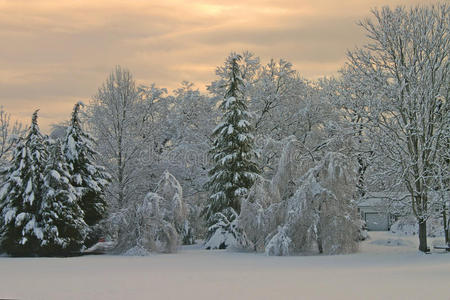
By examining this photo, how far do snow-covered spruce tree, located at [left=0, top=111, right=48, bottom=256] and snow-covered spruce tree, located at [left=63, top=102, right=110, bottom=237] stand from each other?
1337 mm

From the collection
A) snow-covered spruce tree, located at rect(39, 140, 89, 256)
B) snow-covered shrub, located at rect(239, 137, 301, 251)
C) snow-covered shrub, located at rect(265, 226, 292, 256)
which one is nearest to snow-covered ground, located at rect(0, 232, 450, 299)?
snow-covered shrub, located at rect(265, 226, 292, 256)

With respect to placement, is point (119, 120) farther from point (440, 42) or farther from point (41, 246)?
point (440, 42)

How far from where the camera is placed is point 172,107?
41.3 metres

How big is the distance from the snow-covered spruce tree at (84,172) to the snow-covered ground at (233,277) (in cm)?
435

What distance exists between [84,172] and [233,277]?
1313cm

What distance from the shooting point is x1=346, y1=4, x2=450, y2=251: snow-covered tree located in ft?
73.0

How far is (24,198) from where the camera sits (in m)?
23.0

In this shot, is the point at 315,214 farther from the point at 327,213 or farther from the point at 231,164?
the point at 231,164

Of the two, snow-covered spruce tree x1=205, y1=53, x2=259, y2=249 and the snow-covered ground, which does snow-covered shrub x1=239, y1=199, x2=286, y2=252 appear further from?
snow-covered spruce tree x1=205, y1=53, x2=259, y2=249

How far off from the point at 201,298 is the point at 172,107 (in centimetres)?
3088

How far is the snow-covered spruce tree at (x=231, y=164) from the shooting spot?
2862 cm

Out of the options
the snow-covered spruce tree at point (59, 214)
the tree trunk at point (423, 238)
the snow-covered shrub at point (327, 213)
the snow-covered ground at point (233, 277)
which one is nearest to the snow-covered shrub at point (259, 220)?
the snow-covered shrub at point (327, 213)

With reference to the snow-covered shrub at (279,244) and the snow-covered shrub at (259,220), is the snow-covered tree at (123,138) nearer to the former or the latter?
the snow-covered shrub at (259,220)

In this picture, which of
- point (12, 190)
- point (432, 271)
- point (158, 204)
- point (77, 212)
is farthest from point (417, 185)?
point (12, 190)
